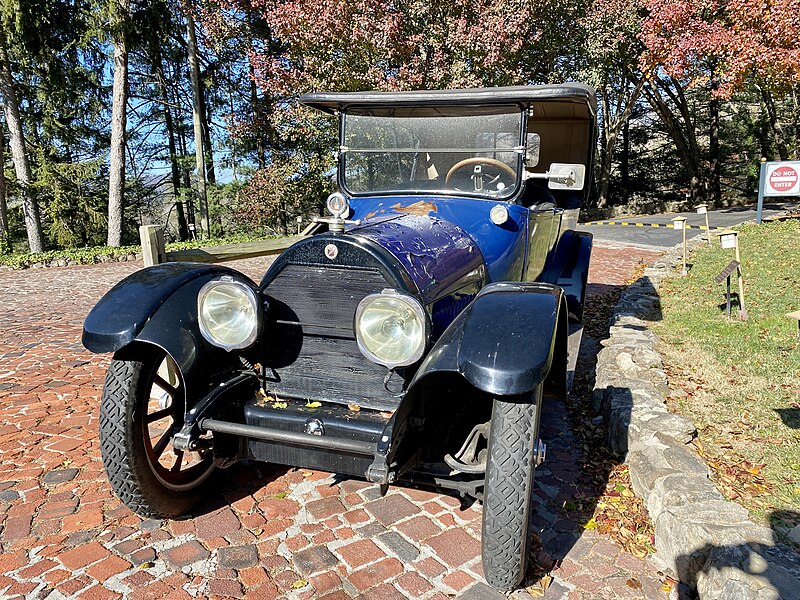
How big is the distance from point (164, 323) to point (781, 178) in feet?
43.3

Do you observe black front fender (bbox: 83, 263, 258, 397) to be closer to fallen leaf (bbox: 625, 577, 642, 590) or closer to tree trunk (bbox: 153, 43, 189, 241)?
fallen leaf (bbox: 625, 577, 642, 590)

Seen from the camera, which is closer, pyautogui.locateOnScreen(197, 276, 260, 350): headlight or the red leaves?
pyautogui.locateOnScreen(197, 276, 260, 350): headlight

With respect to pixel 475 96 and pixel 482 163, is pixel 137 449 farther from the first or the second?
pixel 475 96

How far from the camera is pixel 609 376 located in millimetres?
4016

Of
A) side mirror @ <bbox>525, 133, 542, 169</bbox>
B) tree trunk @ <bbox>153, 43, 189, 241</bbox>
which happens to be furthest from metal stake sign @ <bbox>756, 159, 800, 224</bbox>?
tree trunk @ <bbox>153, 43, 189, 241</bbox>

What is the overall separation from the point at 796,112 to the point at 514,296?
2799 cm

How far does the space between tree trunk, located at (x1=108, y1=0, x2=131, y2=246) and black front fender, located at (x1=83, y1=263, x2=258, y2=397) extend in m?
12.7

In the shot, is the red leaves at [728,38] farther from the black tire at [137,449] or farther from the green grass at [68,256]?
the black tire at [137,449]

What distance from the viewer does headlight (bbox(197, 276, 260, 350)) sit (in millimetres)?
2488

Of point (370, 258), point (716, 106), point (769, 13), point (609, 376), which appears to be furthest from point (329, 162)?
point (716, 106)

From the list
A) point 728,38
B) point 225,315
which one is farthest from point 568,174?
point 728,38

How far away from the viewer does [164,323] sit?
2605 millimetres

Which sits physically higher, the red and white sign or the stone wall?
the red and white sign

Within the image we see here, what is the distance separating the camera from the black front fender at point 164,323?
8.34ft
